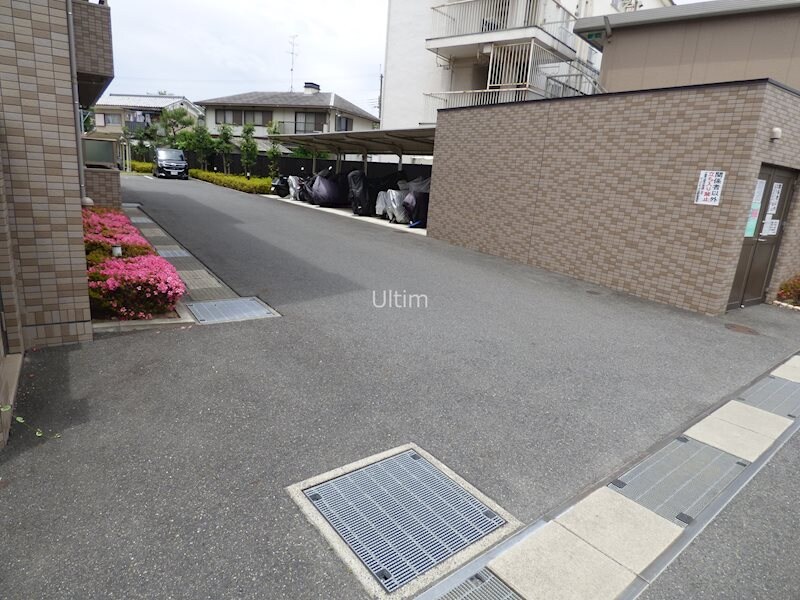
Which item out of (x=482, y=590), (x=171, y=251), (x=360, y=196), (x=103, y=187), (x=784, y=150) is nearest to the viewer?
(x=482, y=590)

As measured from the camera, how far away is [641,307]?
762 cm

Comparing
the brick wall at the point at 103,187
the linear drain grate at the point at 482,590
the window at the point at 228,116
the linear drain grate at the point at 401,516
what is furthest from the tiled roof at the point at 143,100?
the linear drain grate at the point at 482,590

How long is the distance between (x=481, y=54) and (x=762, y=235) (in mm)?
13503

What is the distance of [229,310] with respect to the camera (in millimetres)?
5820

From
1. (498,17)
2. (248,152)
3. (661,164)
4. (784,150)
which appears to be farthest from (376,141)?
(248,152)

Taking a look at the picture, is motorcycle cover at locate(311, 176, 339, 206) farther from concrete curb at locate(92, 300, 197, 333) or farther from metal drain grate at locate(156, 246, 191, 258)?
concrete curb at locate(92, 300, 197, 333)

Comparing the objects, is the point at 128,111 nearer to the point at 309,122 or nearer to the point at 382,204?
the point at 309,122

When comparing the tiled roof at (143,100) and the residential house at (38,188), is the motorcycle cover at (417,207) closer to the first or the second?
the residential house at (38,188)

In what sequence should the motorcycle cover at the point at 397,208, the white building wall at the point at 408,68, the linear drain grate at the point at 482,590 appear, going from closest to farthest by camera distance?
the linear drain grate at the point at 482,590 → the motorcycle cover at the point at 397,208 → the white building wall at the point at 408,68

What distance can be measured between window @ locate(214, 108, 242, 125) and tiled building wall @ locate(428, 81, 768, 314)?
109 ft

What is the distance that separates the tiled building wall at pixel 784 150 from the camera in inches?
271

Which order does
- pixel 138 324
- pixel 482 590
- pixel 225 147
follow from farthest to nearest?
pixel 225 147, pixel 138 324, pixel 482 590

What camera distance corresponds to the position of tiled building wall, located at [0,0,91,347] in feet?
12.6

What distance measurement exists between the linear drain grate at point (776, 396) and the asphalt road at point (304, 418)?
20 cm
